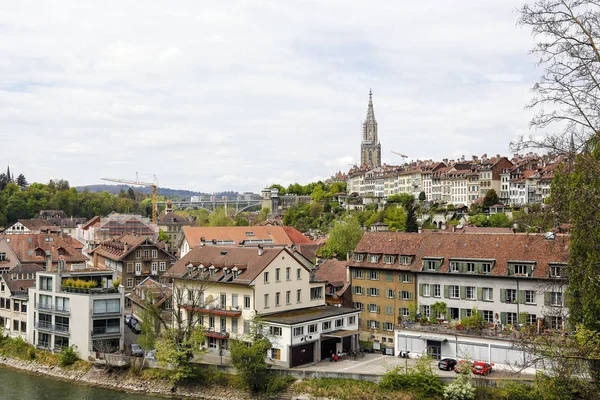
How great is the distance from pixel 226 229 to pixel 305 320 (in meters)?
37.4

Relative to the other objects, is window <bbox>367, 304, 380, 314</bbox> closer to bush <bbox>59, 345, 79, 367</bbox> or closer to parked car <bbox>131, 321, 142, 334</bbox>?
parked car <bbox>131, 321, 142, 334</bbox>

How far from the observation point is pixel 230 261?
42.9 metres

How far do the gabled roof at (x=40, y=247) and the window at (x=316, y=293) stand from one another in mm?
25245

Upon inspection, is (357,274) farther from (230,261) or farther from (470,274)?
(230,261)

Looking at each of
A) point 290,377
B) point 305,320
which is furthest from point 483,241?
point 290,377

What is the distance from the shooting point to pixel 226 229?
244 feet

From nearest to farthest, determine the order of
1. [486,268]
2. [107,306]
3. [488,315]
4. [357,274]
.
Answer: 1. [488,315]
2. [486,268]
3. [107,306]
4. [357,274]

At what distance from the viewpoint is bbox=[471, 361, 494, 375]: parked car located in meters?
33.2

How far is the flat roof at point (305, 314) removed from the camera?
38031mm

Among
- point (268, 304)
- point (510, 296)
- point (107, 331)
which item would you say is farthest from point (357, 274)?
point (107, 331)

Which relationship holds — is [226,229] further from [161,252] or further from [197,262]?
[197,262]

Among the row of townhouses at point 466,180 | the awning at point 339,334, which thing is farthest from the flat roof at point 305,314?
the row of townhouses at point 466,180

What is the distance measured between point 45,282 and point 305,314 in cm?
1893

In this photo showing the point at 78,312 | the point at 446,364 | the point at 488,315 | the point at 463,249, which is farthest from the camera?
the point at 78,312
